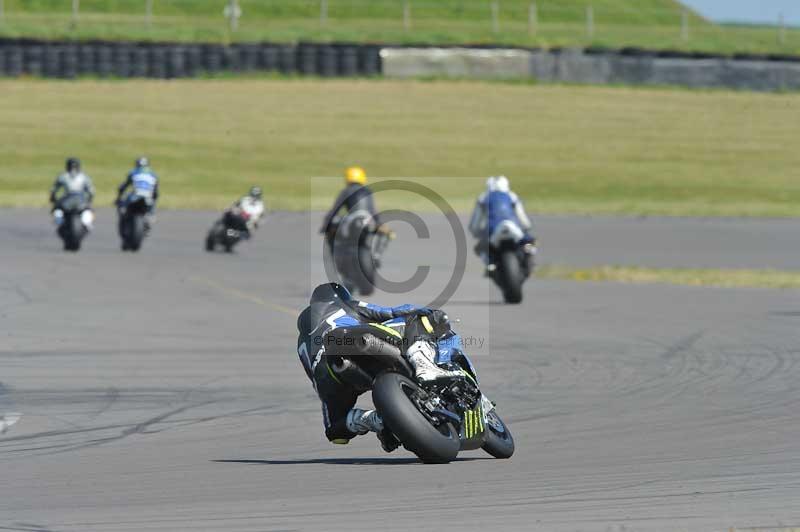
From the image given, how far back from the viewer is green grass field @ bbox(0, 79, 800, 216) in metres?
40.6

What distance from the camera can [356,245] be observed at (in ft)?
64.5

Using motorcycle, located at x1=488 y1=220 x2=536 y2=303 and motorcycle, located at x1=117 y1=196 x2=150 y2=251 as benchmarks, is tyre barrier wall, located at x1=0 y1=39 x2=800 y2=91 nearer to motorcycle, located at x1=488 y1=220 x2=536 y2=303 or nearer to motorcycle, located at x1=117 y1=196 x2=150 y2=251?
motorcycle, located at x1=117 y1=196 x2=150 y2=251

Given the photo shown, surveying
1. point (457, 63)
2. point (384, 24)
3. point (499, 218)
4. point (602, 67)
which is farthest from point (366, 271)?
point (384, 24)

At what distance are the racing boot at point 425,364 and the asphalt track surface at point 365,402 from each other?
0.48 m

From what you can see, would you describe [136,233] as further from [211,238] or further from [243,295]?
[243,295]

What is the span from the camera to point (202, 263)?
2380 centimetres

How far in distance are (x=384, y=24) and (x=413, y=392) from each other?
47.7m

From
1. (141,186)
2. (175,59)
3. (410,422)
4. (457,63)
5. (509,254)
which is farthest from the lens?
(457,63)

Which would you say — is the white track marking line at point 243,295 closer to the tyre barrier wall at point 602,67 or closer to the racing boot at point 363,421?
the racing boot at point 363,421

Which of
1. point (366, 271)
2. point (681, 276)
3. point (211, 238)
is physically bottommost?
point (681, 276)

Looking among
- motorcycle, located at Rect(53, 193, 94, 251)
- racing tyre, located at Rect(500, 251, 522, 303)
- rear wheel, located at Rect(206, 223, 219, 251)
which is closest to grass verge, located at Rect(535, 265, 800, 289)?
racing tyre, located at Rect(500, 251, 522, 303)

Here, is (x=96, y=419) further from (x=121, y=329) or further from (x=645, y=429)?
(x=121, y=329)

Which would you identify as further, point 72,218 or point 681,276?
point 72,218

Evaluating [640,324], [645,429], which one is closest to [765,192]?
[640,324]
